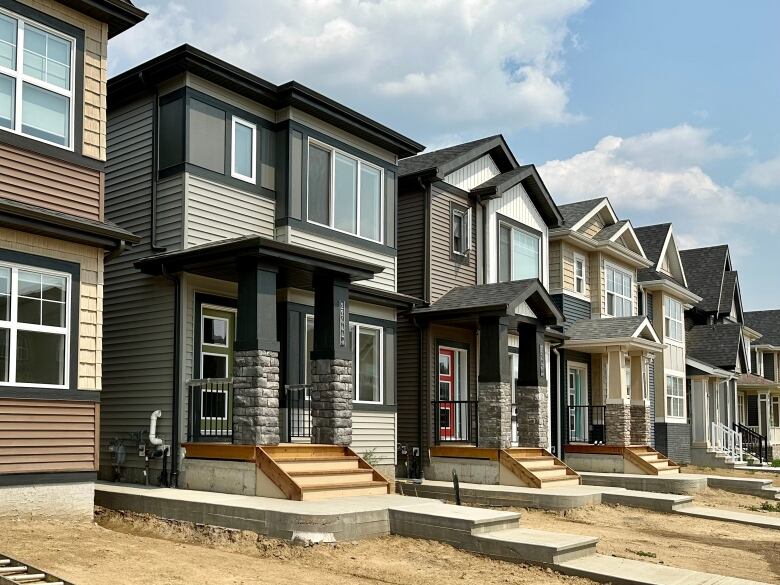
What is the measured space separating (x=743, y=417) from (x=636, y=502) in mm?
29961

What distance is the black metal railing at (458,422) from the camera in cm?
2058

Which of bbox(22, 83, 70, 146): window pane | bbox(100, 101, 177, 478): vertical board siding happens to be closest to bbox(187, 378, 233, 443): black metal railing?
bbox(100, 101, 177, 478): vertical board siding

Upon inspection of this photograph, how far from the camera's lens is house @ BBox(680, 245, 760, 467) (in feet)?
112

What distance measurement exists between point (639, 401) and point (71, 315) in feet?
59.5

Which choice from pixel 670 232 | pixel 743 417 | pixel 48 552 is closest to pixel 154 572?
pixel 48 552

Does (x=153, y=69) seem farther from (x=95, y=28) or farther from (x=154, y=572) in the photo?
(x=154, y=572)

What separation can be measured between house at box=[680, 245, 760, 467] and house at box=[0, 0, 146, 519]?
1036 inches

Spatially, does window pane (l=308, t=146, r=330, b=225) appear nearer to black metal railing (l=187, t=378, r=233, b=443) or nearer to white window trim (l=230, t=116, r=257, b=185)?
white window trim (l=230, t=116, r=257, b=185)

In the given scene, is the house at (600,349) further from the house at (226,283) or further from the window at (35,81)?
the window at (35,81)

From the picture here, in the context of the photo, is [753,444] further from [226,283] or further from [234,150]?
[234,150]

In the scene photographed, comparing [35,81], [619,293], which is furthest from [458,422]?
[35,81]

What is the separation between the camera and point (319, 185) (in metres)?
17.1

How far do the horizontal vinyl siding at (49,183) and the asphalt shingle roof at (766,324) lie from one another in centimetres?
4466

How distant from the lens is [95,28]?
1274cm
